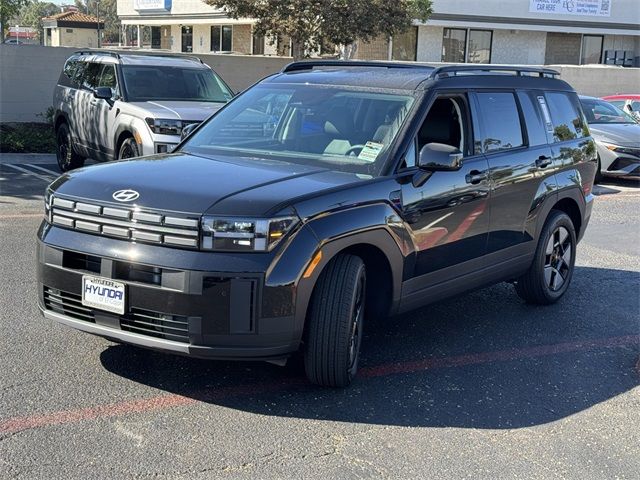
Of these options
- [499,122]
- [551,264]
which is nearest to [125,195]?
[499,122]

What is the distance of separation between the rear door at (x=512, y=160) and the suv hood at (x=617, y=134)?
29.2 ft

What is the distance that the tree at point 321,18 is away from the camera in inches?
841

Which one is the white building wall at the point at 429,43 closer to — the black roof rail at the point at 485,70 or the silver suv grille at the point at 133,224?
the black roof rail at the point at 485,70

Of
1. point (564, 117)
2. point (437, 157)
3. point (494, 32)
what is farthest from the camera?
point (494, 32)

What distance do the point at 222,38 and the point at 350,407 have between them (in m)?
39.3

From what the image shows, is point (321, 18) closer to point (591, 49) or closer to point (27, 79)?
point (27, 79)

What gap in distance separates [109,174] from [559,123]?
162 inches

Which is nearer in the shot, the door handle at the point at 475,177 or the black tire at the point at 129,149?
the door handle at the point at 475,177

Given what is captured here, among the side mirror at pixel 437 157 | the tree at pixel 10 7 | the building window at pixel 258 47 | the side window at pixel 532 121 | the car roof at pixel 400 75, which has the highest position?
the tree at pixel 10 7

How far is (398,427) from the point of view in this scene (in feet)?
14.1

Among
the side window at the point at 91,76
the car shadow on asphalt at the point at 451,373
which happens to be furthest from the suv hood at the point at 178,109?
the car shadow on asphalt at the point at 451,373

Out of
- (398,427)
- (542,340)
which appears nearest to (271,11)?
(542,340)

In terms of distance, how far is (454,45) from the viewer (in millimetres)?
37969

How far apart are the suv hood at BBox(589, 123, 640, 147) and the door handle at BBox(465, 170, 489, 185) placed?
10038mm
